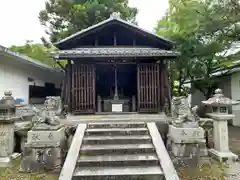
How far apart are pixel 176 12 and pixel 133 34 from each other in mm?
3858

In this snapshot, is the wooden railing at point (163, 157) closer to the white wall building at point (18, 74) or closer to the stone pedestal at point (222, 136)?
the stone pedestal at point (222, 136)

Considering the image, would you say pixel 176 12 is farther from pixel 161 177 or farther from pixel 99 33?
pixel 161 177

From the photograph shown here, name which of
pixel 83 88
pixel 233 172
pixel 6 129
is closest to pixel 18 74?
pixel 83 88

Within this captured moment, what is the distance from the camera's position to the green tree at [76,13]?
13.9 meters

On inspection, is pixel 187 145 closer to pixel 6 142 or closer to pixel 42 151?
pixel 42 151

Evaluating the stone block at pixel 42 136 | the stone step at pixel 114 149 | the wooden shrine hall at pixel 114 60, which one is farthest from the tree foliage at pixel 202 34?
the stone block at pixel 42 136

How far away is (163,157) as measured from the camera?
5.02 meters

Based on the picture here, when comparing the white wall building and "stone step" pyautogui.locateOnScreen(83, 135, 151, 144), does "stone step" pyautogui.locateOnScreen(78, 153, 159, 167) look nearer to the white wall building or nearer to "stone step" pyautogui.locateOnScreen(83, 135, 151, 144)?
"stone step" pyautogui.locateOnScreen(83, 135, 151, 144)

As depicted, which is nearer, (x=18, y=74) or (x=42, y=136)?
(x=42, y=136)

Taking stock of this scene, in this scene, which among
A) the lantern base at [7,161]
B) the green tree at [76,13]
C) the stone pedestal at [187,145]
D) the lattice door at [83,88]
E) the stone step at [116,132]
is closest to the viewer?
the stone pedestal at [187,145]

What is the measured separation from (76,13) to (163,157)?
38.9 feet

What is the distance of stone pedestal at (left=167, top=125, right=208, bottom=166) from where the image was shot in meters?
5.63

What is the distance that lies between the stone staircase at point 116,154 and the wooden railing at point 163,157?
0.08 m

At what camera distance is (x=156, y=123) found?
268 inches
